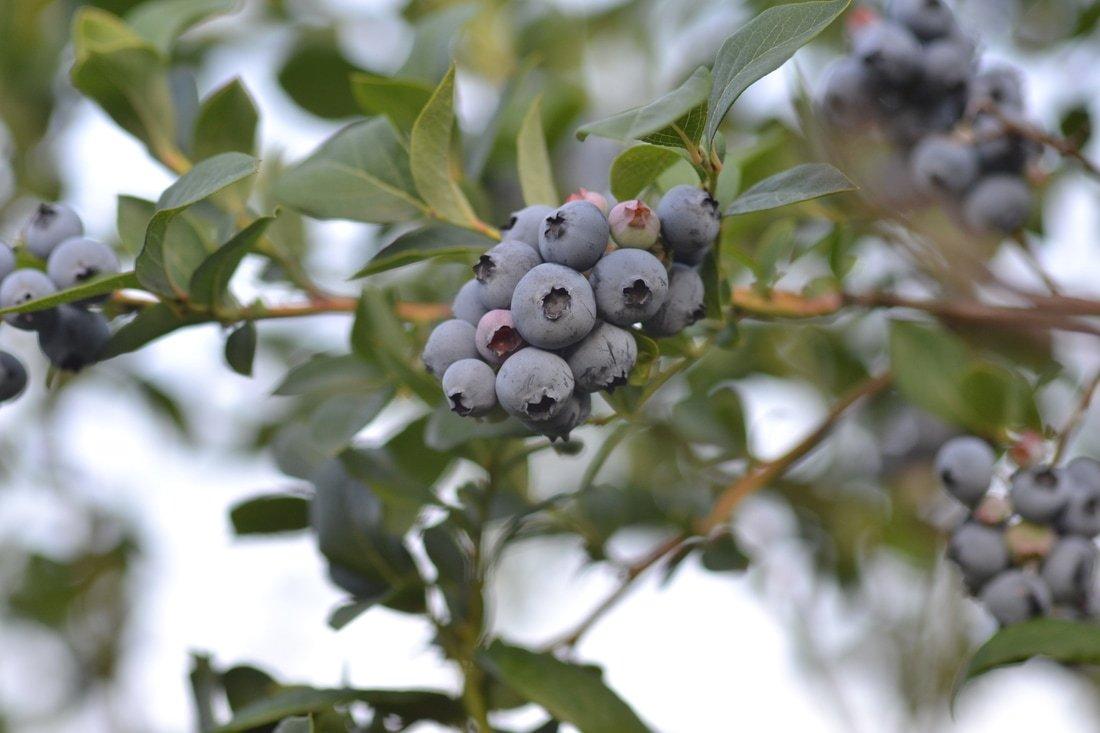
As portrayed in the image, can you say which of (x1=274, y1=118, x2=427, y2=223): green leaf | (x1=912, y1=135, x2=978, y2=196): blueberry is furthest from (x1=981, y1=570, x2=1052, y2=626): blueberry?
(x1=274, y1=118, x2=427, y2=223): green leaf

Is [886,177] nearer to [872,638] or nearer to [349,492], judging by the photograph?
[349,492]

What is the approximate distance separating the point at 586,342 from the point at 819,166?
0.24 meters

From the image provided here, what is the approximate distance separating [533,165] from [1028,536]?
71 centimetres

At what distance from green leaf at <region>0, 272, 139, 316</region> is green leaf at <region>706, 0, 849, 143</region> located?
0.53 meters

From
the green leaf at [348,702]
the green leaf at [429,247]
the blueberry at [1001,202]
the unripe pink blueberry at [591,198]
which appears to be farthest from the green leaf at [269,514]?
the blueberry at [1001,202]

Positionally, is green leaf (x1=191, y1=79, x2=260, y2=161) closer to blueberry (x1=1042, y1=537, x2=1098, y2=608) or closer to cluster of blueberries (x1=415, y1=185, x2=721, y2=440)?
cluster of blueberries (x1=415, y1=185, x2=721, y2=440)

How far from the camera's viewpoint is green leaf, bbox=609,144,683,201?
95 cm

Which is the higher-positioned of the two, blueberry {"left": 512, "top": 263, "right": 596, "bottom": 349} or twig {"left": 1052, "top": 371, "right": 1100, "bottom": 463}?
blueberry {"left": 512, "top": 263, "right": 596, "bottom": 349}

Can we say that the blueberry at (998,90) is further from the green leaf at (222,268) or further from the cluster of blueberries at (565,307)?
the green leaf at (222,268)

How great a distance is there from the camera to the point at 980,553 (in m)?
1.30

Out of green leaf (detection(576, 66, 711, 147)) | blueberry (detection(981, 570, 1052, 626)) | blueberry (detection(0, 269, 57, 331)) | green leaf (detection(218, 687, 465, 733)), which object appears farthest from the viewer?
blueberry (detection(981, 570, 1052, 626))

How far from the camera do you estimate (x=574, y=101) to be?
1.98m

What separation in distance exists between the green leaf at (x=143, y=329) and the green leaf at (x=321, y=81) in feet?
2.80

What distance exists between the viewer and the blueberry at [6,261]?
41.6 inches
